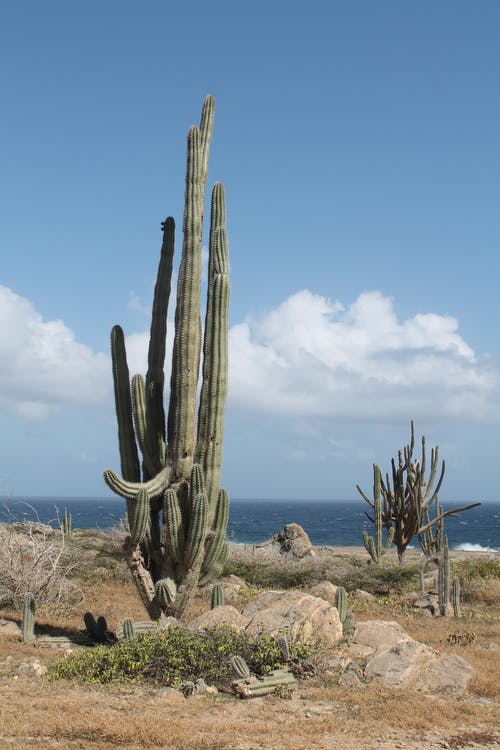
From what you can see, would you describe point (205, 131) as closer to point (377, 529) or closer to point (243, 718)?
point (243, 718)

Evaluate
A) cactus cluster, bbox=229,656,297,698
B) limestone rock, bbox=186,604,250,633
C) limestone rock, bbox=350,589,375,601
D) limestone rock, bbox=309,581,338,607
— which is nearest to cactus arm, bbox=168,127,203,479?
limestone rock, bbox=186,604,250,633

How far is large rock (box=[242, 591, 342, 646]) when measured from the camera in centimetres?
950

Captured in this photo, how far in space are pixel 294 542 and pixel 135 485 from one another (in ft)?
61.9

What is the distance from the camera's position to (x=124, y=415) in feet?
37.9

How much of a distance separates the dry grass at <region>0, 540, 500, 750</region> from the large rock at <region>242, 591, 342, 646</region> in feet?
3.62

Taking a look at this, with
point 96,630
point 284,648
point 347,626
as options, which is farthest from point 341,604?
point 96,630

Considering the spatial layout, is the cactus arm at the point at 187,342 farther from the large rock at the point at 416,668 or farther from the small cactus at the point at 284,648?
the large rock at the point at 416,668

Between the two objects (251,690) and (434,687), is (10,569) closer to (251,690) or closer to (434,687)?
(251,690)

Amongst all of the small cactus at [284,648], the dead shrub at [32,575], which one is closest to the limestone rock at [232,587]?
the dead shrub at [32,575]

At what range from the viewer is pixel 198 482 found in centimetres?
1056

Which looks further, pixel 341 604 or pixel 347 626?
pixel 341 604

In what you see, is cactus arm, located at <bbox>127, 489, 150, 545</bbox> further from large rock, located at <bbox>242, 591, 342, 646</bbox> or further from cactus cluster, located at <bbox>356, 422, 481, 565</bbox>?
cactus cluster, located at <bbox>356, 422, 481, 565</bbox>

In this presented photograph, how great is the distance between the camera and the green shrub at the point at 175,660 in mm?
8414

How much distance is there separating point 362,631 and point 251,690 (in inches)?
111
